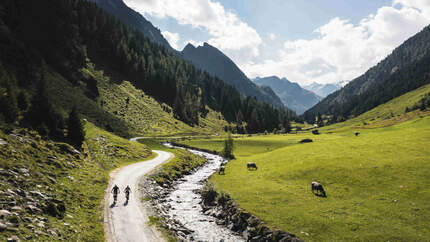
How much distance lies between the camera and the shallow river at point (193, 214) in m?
24.9

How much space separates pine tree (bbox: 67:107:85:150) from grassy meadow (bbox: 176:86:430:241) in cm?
3015

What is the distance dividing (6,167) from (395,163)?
5271cm

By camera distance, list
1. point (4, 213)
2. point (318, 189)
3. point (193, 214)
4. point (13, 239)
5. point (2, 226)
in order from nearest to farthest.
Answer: point (13, 239), point (2, 226), point (4, 213), point (193, 214), point (318, 189)

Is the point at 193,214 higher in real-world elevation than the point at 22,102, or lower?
lower

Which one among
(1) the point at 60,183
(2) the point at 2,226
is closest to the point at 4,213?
(2) the point at 2,226

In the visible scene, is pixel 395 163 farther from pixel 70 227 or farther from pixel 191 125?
pixel 191 125

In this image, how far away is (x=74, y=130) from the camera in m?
43.0

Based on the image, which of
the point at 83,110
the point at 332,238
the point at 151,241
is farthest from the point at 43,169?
the point at 83,110

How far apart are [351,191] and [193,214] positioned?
2313 centimetres

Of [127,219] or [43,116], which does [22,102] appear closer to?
[43,116]

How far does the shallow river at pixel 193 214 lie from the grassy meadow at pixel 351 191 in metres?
4.71

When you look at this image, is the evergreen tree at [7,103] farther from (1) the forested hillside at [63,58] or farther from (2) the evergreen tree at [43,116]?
(2) the evergreen tree at [43,116]

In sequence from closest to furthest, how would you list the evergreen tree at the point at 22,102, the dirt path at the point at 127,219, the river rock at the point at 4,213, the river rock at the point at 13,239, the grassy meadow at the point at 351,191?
the river rock at the point at 13,239 → the river rock at the point at 4,213 → the dirt path at the point at 127,219 → the grassy meadow at the point at 351,191 → the evergreen tree at the point at 22,102

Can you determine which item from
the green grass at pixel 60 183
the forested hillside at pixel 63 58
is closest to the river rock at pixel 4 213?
the green grass at pixel 60 183
